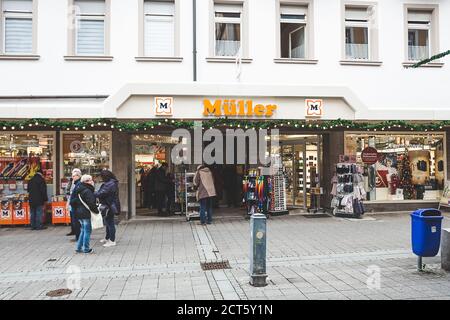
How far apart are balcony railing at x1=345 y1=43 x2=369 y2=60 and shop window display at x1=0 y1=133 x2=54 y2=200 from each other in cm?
1033

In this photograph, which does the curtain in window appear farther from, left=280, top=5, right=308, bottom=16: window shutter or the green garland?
the green garland

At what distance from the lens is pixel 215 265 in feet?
25.9

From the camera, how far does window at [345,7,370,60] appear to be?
14.7 meters

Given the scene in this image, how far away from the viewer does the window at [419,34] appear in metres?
15.0

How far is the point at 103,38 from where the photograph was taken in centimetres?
1357

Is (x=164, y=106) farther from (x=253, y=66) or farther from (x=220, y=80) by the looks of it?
(x=253, y=66)

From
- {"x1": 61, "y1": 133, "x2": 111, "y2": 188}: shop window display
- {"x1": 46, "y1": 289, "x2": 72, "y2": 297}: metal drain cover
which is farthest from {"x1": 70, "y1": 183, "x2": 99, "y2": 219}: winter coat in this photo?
{"x1": 61, "y1": 133, "x2": 111, "y2": 188}: shop window display

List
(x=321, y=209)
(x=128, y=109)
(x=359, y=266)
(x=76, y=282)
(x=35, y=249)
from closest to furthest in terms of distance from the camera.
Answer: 1. (x=76, y=282)
2. (x=359, y=266)
3. (x=35, y=249)
4. (x=128, y=109)
5. (x=321, y=209)

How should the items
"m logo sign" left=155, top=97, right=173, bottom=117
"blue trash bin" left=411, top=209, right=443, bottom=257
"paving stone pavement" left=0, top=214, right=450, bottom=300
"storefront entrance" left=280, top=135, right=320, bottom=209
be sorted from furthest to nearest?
1. "storefront entrance" left=280, top=135, right=320, bottom=209
2. "m logo sign" left=155, top=97, right=173, bottom=117
3. "blue trash bin" left=411, top=209, right=443, bottom=257
4. "paving stone pavement" left=0, top=214, right=450, bottom=300

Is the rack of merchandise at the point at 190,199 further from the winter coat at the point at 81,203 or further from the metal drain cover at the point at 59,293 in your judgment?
the metal drain cover at the point at 59,293

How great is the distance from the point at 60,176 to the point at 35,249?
4353 mm
